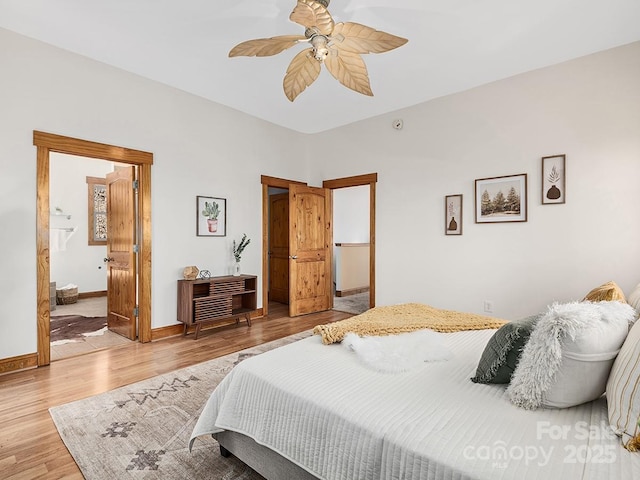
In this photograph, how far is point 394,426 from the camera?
3.72 feet

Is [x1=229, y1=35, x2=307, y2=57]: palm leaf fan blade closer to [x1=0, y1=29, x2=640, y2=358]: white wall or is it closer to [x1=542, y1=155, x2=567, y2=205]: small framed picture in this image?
[x1=0, y1=29, x2=640, y2=358]: white wall

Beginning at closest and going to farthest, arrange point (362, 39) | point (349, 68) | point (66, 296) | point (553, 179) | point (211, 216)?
point (362, 39)
point (349, 68)
point (553, 179)
point (211, 216)
point (66, 296)

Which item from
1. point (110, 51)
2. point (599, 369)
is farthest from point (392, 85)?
point (599, 369)

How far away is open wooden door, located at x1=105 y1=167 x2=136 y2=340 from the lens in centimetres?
390

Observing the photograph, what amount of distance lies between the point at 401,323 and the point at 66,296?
6118 mm

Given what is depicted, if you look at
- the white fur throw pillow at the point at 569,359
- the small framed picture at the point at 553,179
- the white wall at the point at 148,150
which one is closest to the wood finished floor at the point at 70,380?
the white wall at the point at 148,150

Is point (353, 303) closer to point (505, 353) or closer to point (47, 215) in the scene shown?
point (47, 215)

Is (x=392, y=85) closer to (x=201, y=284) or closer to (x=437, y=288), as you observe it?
(x=437, y=288)

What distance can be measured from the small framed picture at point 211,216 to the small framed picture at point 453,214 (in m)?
2.85

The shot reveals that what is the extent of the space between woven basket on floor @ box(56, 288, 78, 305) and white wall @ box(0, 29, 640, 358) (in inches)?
125

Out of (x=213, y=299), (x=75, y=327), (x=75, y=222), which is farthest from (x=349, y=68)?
(x=75, y=222)

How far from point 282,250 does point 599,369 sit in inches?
210

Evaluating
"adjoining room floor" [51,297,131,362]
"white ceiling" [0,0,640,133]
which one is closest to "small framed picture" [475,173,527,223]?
"white ceiling" [0,0,640,133]

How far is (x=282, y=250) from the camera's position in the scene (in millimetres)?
6234
